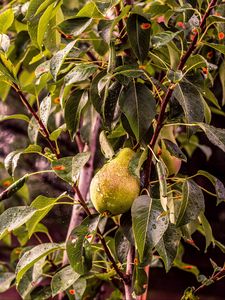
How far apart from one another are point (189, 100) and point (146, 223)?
0.64ft

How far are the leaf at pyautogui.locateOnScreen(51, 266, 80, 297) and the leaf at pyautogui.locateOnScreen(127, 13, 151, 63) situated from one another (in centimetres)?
38

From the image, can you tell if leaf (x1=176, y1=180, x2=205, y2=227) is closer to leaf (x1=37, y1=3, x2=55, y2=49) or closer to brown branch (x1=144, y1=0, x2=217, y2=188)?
brown branch (x1=144, y1=0, x2=217, y2=188)

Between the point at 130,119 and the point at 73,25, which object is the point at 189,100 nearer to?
the point at 130,119

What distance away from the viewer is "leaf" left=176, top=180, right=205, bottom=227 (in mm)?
738

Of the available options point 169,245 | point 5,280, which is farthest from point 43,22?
point 5,280

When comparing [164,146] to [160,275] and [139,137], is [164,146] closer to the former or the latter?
[139,137]

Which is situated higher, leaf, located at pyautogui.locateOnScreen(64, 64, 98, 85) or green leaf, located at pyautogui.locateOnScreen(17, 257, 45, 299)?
leaf, located at pyautogui.locateOnScreen(64, 64, 98, 85)

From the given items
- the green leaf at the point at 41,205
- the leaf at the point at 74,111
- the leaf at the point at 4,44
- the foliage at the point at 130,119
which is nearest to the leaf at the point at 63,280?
the foliage at the point at 130,119

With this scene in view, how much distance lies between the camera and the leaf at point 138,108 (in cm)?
74

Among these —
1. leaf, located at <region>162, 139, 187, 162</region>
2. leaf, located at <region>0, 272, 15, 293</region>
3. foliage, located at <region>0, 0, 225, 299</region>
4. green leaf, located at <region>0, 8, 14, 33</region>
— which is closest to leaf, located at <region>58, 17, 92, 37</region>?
foliage, located at <region>0, 0, 225, 299</region>

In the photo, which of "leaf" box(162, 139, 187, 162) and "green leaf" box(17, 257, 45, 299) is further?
"green leaf" box(17, 257, 45, 299)

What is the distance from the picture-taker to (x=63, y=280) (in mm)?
894

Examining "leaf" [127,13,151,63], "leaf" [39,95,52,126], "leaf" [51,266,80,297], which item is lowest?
"leaf" [51,266,80,297]

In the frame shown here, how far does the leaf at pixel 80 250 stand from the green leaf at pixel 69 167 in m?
0.08
